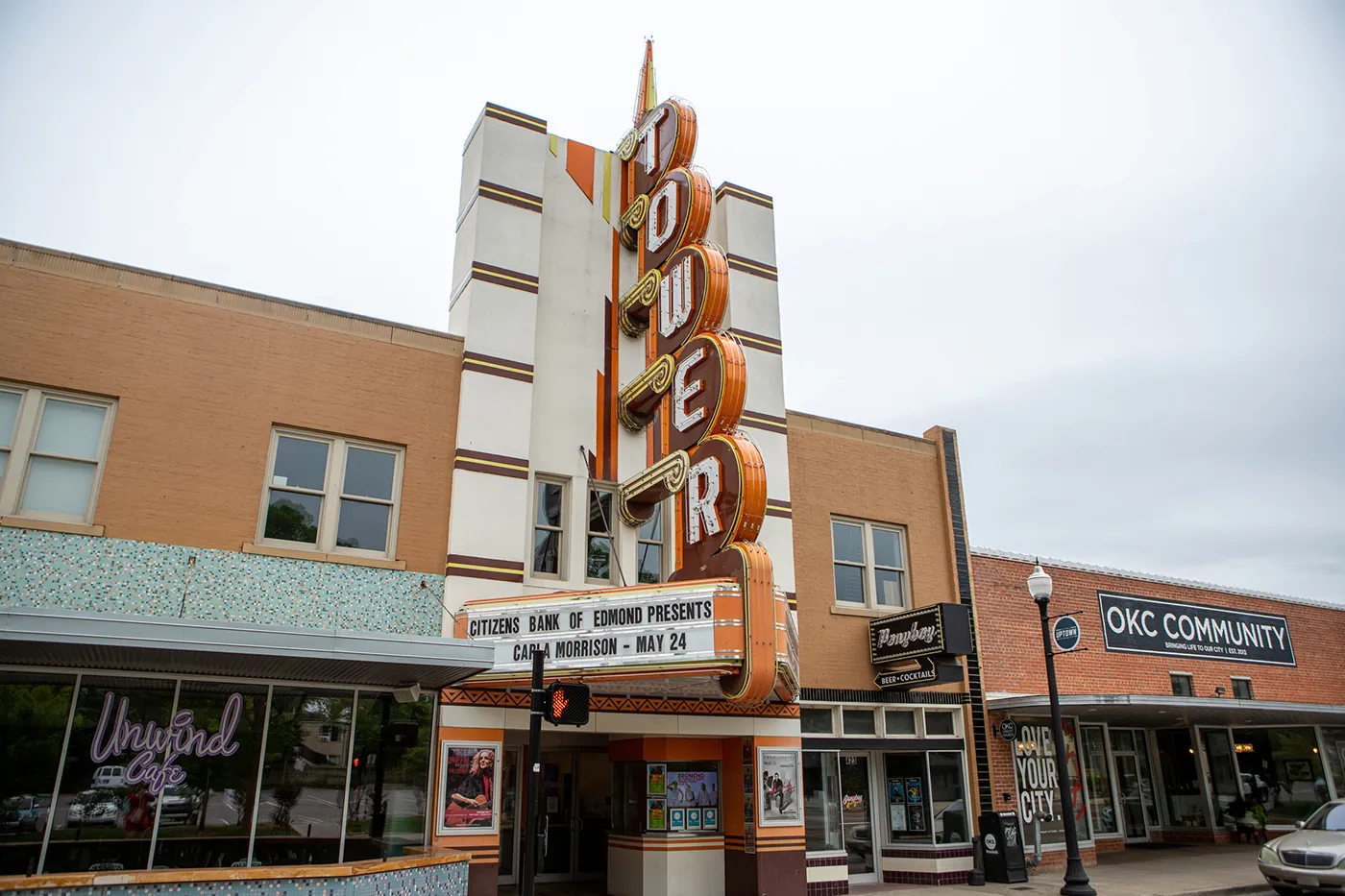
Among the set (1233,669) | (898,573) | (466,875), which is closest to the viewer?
(466,875)

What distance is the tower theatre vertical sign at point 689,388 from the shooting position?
12273 millimetres

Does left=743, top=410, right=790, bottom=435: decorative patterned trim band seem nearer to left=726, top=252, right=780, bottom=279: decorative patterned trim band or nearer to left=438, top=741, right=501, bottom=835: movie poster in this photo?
left=726, top=252, right=780, bottom=279: decorative patterned trim band

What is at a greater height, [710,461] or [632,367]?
[632,367]

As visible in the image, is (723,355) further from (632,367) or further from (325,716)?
(325,716)

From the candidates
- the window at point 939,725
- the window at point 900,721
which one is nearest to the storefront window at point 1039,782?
the window at point 939,725

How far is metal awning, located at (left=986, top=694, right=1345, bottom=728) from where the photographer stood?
1878 cm

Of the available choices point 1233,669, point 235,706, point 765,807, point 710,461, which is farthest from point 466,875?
point 1233,669

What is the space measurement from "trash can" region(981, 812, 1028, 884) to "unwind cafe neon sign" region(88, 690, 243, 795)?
13.7 meters

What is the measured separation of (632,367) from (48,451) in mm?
9301

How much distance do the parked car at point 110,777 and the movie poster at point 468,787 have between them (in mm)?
3985

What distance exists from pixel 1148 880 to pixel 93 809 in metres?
17.8

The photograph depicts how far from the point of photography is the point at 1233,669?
2538 centimetres

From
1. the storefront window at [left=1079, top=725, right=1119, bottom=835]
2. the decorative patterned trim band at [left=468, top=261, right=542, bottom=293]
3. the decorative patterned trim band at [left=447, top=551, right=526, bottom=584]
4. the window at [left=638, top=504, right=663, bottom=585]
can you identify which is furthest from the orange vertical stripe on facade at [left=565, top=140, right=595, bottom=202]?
the storefront window at [left=1079, top=725, right=1119, bottom=835]

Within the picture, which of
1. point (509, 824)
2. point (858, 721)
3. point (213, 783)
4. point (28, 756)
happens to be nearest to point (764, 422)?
point (858, 721)
